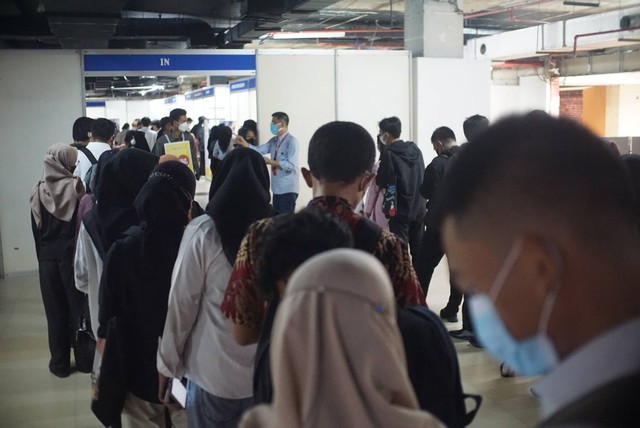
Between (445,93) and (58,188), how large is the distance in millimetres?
5986


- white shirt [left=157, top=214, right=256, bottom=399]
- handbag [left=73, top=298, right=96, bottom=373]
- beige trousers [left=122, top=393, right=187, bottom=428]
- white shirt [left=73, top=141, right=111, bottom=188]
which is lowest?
handbag [left=73, top=298, right=96, bottom=373]

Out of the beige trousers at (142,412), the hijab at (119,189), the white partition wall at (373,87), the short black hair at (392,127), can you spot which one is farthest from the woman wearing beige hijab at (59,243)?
the white partition wall at (373,87)

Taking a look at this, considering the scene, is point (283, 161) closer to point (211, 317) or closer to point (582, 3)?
point (211, 317)

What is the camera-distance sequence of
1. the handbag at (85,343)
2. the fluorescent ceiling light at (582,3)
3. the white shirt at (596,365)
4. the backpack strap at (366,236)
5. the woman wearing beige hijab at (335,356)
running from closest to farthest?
the white shirt at (596,365) → the woman wearing beige hijab at (335,356) → the backpack strap at (366,236) → the handbag at (85,343) → the fluorescent ceiling light at (582,3)

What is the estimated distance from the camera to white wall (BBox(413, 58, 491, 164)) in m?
9.27

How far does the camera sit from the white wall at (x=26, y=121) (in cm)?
772

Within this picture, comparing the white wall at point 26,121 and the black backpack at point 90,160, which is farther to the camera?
the white wall at point 26,121

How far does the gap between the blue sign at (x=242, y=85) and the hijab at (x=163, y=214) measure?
627 cm

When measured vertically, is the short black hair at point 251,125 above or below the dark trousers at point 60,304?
above

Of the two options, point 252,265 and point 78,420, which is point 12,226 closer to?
point 78,420

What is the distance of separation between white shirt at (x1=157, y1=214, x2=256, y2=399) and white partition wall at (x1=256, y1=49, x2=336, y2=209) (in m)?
6.37

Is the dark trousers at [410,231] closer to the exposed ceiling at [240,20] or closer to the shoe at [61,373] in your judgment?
the shoe at [61,373]

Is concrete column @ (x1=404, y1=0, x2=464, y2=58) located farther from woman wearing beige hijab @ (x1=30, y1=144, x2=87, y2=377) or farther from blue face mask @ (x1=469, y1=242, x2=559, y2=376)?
blue face mask @ (x1=469, y1=242, x2=559, y2=376)

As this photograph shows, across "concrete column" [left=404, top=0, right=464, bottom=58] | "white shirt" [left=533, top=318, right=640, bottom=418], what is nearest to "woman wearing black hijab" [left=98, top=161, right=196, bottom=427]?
"white shirt" [left=533, top=318, right=640, bottom=418]
